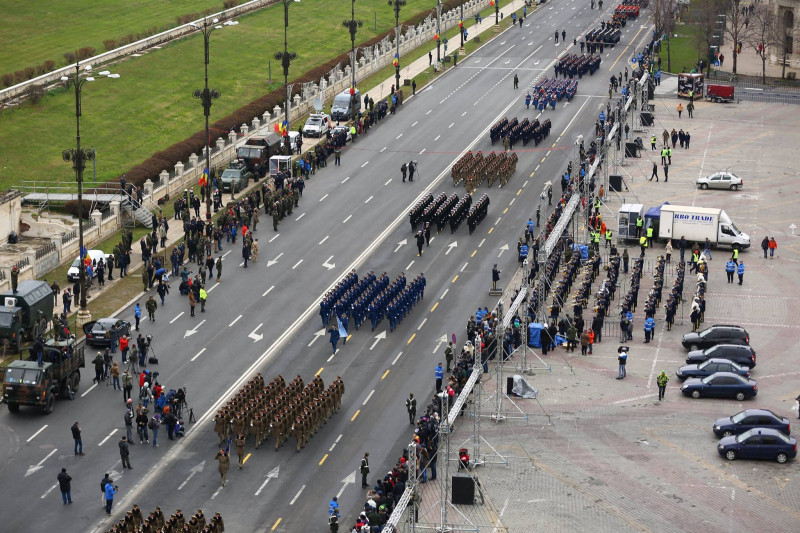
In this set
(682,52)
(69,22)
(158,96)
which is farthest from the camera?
(682,52)

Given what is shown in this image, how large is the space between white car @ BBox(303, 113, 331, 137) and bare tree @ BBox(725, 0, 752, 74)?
132 feet

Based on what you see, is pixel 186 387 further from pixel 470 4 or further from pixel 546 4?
pixel 546 4

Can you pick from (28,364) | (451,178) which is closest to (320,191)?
(451,178)

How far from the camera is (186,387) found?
198 feet

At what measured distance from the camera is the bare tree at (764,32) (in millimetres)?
125244

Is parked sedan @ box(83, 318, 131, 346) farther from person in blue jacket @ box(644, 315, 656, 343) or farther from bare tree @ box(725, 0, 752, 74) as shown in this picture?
bare tree @ box(725, 0, 752, 74)

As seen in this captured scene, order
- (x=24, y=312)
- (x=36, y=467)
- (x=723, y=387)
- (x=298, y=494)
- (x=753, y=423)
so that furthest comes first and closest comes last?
1. (x=24, y=312)
2. (x=723, y=387)
3. (x=753, y=423)
4. (x=36, y=467)
5. (x=298, y=494)

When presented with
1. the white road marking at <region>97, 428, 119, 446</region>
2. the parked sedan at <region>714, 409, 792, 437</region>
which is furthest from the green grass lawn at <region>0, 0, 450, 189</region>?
the parked sedan at <region>714, 409, 792, 437</region>

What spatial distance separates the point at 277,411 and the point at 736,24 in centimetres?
8123

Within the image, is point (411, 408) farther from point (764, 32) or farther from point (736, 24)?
point (764, 32)

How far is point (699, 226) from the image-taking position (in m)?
78.1

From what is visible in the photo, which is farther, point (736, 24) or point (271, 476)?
point (736, 24)

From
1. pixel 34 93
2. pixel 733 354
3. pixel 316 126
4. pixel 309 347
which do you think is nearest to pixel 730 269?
pixel 733 354

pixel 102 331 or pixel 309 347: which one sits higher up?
pixel 102 331
